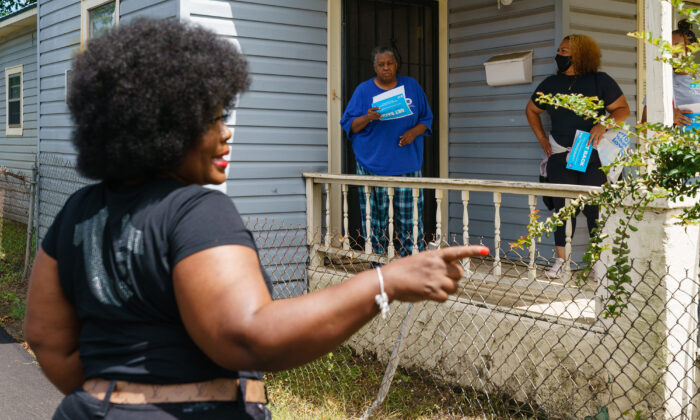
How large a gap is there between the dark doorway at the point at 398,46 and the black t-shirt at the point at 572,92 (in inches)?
59.5

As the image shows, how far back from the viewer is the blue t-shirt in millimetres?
5789

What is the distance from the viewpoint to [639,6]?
22.6 ft

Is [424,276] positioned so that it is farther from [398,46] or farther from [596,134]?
[398,46]

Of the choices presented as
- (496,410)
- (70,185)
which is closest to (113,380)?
(496,410)

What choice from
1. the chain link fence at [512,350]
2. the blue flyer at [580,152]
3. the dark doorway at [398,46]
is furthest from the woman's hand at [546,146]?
the dark doorway at [398,46]

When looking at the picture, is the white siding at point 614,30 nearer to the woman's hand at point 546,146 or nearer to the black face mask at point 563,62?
the black face mask at point 563,62

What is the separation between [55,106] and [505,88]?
5479mm

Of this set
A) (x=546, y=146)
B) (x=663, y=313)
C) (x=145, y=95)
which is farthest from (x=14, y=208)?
(x=145, y=95)

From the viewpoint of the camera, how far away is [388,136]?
5.79 metres

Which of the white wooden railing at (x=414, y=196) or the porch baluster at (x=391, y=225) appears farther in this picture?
the porch baluster at (x=391, y=225)

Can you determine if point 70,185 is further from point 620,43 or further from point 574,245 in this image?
point 620,43

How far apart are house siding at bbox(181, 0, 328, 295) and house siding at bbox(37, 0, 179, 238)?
2.87m

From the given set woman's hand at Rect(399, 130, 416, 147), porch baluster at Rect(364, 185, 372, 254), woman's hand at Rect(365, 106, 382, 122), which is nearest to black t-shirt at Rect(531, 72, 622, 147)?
woman's hand at Rect(399, 130, 416, 147)

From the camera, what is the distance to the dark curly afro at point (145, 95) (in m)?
1.42
